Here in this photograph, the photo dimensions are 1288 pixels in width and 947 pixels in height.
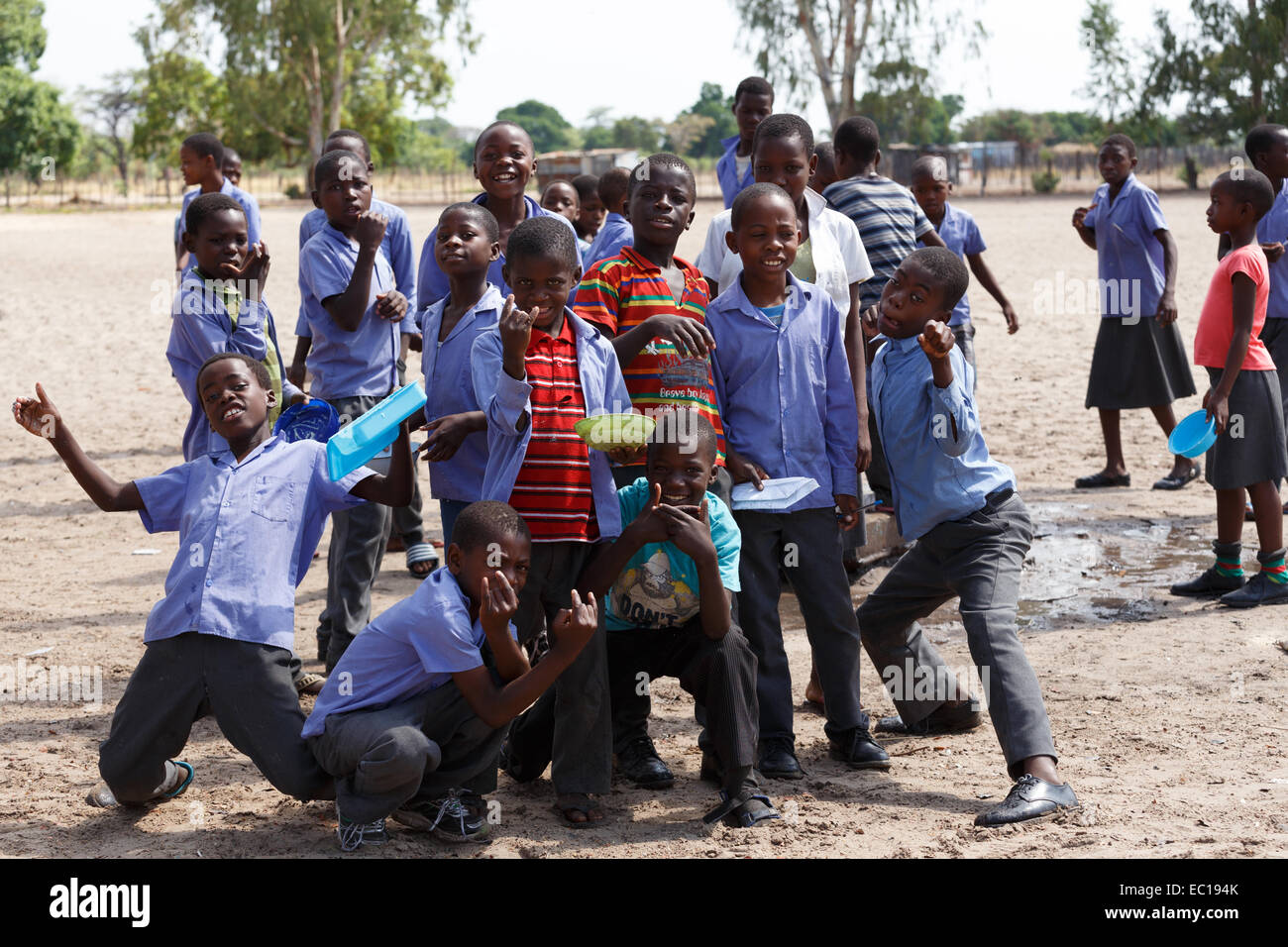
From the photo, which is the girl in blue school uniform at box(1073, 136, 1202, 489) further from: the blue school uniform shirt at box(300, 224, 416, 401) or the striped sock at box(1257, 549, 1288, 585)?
the blue school uniform shirt at box(300, 224, 416, 401)

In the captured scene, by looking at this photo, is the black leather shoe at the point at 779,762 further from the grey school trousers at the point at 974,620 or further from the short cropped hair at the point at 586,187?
the short cropped hair at the point at 586,187

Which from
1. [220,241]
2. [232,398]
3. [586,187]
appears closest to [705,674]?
[232,398]

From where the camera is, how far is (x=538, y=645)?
4.34 meters

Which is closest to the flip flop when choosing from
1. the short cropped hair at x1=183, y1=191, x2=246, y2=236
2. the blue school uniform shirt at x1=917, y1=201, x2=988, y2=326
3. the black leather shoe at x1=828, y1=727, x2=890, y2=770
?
the short cropped hair at x1=183, y1=191, x2=246, y2=236

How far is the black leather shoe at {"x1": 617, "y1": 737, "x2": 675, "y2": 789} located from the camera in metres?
3.94

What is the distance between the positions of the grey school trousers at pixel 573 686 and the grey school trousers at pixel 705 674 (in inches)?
4.6

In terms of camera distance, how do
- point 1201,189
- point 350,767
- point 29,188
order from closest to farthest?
point 350,767, point 1201,189, point 29,188

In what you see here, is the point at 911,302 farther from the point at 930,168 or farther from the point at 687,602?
the point at 930,168

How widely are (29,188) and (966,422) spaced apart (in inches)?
2203

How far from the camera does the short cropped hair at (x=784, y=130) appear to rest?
4.47 meters

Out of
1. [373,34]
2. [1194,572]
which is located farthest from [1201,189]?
[1194,572]

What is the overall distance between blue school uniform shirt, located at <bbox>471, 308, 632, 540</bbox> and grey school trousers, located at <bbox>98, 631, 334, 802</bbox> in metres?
0.80

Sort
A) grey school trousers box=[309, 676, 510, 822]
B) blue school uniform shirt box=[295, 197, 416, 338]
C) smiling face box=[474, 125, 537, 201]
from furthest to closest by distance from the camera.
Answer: blue school uniform shirt box=[295, 197, 416, 338], smiling face box=[474, 125, 537, 201], grey school trousers box=[309, 676, 510, 822]
